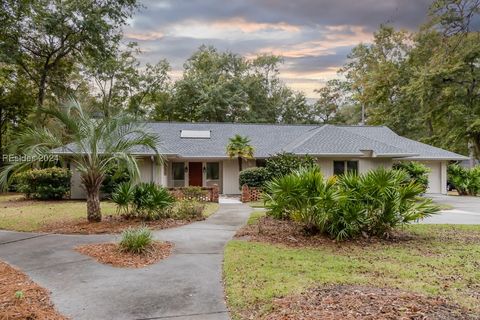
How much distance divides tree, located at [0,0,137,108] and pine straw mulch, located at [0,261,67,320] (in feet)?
57.7

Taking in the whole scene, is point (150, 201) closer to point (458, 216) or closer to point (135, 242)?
point (135, 242)

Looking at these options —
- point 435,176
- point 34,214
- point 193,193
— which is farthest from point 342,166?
point 34,214

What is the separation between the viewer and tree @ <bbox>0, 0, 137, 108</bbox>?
21.8 metres

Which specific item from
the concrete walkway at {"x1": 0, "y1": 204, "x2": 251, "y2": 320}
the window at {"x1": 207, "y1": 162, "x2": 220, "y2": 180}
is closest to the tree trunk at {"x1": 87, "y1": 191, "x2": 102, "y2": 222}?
the concrete walkway at {"x1": 0, "y1": 204, "x2": 251, "y2": 320}

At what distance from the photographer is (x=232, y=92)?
38.6m

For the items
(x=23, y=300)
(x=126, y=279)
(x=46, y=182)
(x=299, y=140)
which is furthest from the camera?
(x=299, y=140)

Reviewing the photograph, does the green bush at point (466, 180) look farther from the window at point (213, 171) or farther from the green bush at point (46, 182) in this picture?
the green bush at point (46, 182)

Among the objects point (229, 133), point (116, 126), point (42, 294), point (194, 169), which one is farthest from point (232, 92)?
point (42, 294)

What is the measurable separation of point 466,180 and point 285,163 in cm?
1375

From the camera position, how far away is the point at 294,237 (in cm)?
935

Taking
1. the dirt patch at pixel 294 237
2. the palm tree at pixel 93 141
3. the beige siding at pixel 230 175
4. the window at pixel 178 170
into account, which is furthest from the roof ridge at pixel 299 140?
the palm tree at pixel 93 141

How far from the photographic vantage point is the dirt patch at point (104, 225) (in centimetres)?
1029

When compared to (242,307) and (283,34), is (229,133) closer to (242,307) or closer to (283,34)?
(283,34)

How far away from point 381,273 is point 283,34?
40.1ft
